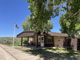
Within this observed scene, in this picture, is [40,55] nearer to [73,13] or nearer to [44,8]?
[44,8]

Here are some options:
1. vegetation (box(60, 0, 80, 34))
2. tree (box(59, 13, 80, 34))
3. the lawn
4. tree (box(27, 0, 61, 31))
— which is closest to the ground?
the lawn

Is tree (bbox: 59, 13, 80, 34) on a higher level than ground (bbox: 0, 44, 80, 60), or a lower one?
higher

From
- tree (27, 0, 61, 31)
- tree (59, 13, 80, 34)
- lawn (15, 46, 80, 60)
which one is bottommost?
lawn (15, 46, 80, 60)

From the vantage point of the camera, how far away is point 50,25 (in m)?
49.4

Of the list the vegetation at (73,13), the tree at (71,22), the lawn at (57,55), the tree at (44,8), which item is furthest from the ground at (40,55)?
the tree at (44,8)

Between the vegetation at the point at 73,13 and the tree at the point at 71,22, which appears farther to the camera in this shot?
the tree at the point at 71,22

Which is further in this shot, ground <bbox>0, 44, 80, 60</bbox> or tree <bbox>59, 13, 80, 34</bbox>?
tree <bbox>59, 13, 80, 34</bbox>

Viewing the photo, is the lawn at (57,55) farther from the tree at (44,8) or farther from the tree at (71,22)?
the tree at (44,8)

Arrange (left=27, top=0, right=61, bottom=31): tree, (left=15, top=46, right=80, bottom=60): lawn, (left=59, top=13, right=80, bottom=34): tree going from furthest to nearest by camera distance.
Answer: (left=59, top=13, right=80, bottom=34): tree, (left=27, top=0, right=61, bottom=31): tree, (left=15, top=46, right=80, bottom=60): lawn

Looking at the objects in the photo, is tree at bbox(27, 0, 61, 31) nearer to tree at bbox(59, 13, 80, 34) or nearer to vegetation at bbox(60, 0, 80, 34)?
vegetation at bbox(60, 0, 80, 34)

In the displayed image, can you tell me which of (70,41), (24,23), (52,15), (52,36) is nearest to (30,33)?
(52,36)

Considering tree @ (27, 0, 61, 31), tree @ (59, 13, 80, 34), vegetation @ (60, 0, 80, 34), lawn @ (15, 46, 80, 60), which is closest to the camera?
vegetation @ (60, 0, 80, 34)

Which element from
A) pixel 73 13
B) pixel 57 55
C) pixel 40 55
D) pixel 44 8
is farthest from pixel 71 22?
pixel 40 55

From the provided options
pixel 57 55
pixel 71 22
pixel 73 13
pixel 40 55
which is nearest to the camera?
pixel 73 13
